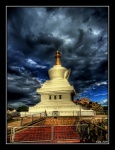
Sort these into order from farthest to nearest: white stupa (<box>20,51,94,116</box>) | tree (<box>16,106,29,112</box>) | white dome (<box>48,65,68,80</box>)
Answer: white dome (<box>48,65,68,80</box>)
white stupa (<box>20,51,94,116</box>)
tree (<box>16,106,29,112</box>)

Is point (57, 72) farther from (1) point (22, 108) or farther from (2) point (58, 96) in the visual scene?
(1) point (22, 108)

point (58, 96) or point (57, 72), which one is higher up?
point (57, 72)

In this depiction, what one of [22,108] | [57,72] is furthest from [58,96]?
[22,108]

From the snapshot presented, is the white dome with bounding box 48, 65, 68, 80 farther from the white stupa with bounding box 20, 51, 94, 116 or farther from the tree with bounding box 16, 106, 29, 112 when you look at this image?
the tree with bounding box 16, 106, 29, 112

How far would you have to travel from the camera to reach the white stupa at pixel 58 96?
10977 mm

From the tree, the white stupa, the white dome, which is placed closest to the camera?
the tree

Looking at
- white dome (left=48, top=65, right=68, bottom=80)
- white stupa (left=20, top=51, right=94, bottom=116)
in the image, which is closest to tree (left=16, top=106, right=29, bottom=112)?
white stupa (left=20, top=51, right=94, bottom=116)

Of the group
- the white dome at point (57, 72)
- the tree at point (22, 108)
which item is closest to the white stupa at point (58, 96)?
the white dome at point (57, 72)

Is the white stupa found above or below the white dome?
below

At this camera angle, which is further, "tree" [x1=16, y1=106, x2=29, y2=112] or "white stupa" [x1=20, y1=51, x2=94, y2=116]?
"white stupa" [x1=20, y1=51, x2=94, y2=116]

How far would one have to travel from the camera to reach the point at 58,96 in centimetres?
1305

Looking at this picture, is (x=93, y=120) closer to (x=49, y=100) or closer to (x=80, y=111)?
(x=80, y=111)

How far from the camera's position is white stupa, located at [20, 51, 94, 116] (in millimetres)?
10977
